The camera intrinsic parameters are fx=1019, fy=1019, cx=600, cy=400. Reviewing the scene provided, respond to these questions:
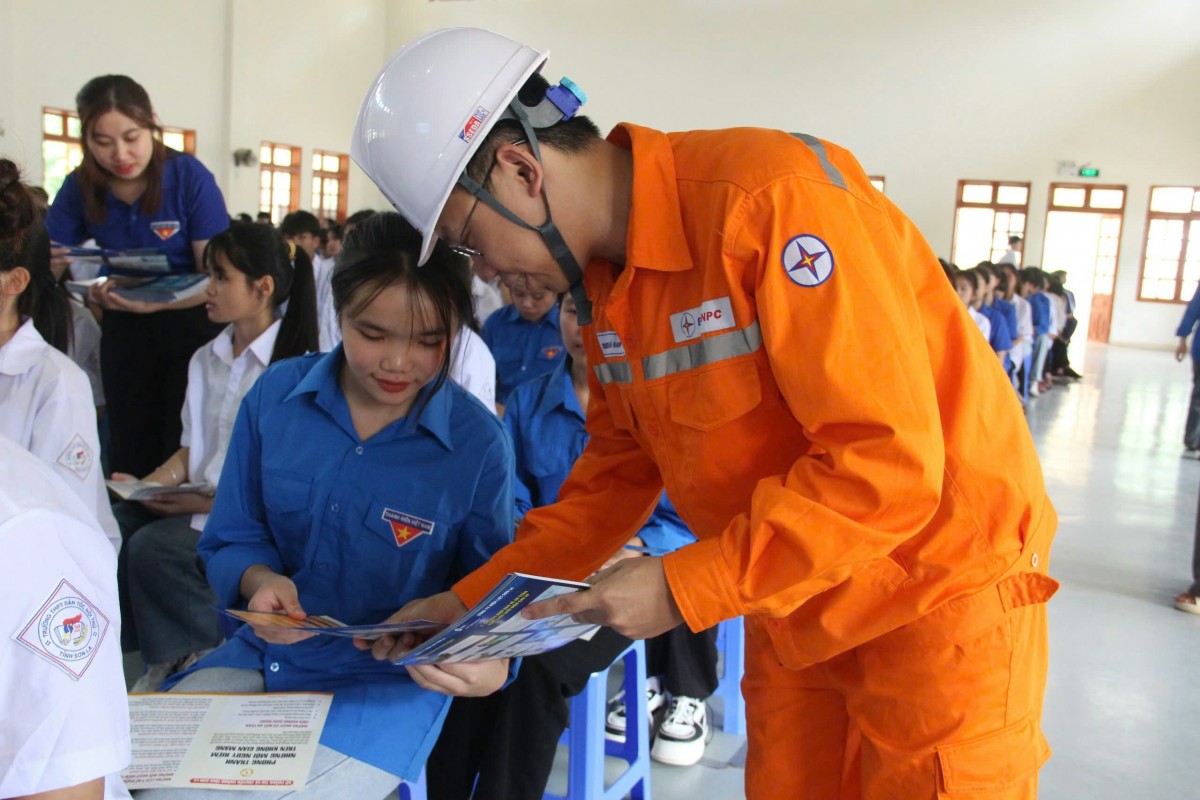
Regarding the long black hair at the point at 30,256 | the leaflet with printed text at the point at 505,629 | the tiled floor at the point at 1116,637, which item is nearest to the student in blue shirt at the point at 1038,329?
the tiled floor at the point at 1116,637

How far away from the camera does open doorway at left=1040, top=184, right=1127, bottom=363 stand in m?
16.8

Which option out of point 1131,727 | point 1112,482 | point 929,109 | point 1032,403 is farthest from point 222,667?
point 929,109

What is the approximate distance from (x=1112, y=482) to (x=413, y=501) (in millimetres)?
5993

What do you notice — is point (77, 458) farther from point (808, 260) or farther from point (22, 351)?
point (808, 260)

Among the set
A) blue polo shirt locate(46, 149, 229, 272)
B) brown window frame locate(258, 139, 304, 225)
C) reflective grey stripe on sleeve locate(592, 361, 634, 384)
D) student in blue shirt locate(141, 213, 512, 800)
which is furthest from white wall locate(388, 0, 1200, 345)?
reflective grey stripe on sleeve locate(592, 361, 634, 384)

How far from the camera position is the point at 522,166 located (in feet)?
3.75

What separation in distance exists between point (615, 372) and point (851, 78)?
17126 millimetres

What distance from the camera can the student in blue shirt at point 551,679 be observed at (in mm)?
1937

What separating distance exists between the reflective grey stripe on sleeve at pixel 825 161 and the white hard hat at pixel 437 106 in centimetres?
32

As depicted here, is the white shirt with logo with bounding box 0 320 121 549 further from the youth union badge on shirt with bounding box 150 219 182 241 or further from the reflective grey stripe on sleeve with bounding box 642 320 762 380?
the reflective grey stripe on sleeve with bounding box 642 320 762 380

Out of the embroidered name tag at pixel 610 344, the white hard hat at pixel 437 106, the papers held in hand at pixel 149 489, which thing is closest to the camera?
the white hard hat at pixel 437 106

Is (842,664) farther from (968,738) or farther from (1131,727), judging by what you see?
(1131,727)

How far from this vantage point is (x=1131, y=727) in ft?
10.2

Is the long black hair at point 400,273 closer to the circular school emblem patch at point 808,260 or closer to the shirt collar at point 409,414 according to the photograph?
the shirt collar at point 409,414
